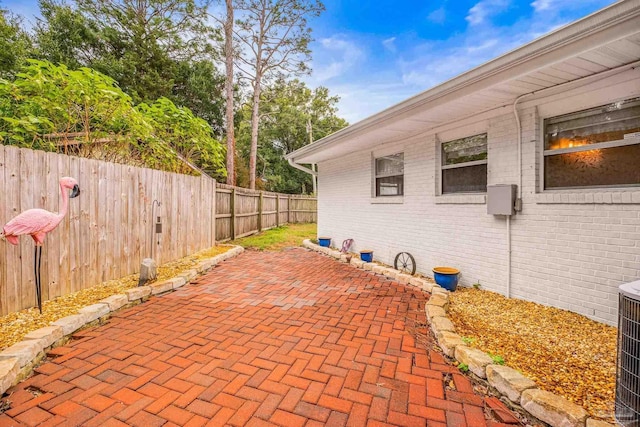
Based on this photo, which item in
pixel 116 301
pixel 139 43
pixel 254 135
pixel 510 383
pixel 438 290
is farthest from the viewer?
pixel 254 135

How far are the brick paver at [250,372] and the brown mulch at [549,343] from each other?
51 cm

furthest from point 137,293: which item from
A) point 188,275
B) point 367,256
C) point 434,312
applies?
point 367,256

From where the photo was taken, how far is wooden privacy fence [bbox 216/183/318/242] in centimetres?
888

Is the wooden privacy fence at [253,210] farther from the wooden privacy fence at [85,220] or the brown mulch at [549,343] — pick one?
the brown mulch at [549,343]

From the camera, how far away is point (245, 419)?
183 cm

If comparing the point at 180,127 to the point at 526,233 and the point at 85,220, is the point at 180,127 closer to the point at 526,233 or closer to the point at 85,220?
the point at 85,220

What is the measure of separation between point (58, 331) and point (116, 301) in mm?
814

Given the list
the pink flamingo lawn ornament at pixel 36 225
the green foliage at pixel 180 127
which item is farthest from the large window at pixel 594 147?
the green foliage at pixel 180 127

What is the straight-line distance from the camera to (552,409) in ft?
5.72

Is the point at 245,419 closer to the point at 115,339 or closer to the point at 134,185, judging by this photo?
the point at 115,339

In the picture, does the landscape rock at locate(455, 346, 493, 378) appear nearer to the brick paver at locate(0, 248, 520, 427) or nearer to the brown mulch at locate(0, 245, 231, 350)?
the brick paver at locate(0, 248, 520, 427)

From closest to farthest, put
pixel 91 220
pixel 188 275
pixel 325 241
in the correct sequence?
pixel 91 220 → pixel 188 275 → pixel 325 241

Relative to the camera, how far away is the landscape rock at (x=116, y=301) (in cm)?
344

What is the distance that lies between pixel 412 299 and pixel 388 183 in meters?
3.01
